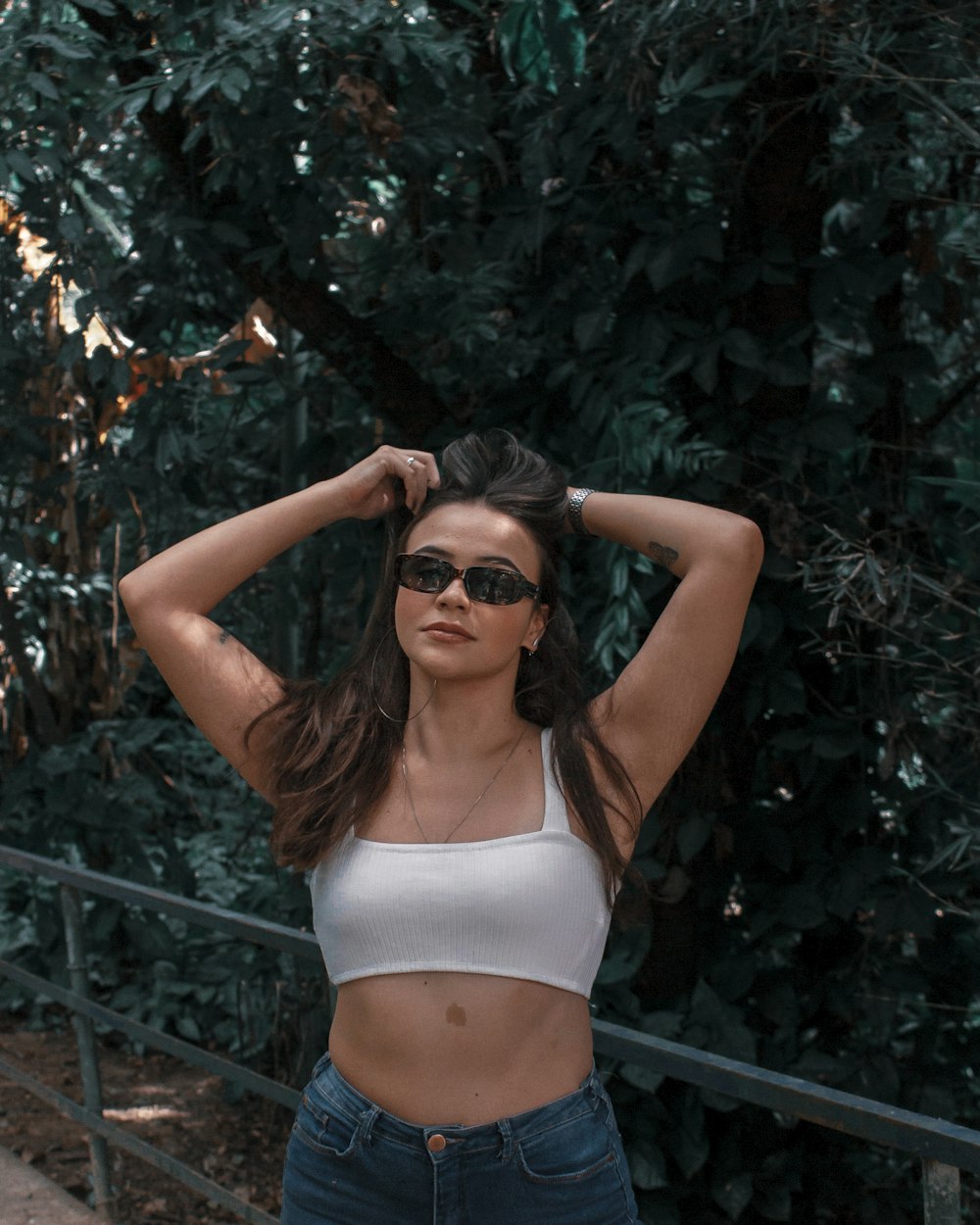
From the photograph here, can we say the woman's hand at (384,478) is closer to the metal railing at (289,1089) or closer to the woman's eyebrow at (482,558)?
the woman's eyebrow at (482,558)

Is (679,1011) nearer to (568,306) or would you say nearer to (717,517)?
(568,306)

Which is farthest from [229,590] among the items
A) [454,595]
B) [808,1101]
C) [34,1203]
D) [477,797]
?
[34,1203]

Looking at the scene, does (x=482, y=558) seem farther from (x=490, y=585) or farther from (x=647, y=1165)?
(x=647, y=1165)

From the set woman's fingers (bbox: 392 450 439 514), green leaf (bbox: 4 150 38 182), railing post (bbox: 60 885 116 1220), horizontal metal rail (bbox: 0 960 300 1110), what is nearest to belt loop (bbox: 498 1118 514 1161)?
woman's fingers (bbox: 392 450 439 514)

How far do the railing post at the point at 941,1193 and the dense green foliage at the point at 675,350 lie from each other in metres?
1.40

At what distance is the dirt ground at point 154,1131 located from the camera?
480cm

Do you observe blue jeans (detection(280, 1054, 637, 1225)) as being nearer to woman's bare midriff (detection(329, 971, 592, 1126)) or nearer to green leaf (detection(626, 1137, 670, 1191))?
woman's bare midriff (detection(329, 971, 592, 1126))

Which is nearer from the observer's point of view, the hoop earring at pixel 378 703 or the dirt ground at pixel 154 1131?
the hoop earring at pixel 378 703

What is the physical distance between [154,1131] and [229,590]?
3.58 metres

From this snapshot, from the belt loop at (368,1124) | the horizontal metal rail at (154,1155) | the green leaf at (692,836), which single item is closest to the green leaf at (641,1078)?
the green leaf at (692,836)

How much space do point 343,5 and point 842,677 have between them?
205cm

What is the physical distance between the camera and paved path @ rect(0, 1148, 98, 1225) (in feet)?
11.9

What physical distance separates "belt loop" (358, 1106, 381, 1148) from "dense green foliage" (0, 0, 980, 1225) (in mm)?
1572

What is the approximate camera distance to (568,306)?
12.2 feet
